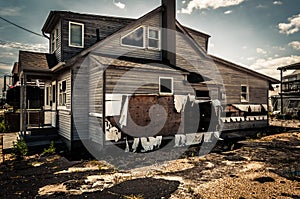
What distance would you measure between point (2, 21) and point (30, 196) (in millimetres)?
17688

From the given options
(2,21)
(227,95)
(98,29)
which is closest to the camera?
(98,29)

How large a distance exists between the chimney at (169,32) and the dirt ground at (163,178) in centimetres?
705

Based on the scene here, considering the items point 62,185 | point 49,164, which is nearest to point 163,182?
point 62,185

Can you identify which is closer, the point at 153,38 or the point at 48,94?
the point at 153,38

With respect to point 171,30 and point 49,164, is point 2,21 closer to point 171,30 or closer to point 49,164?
point 171,30

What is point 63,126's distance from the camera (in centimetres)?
1128

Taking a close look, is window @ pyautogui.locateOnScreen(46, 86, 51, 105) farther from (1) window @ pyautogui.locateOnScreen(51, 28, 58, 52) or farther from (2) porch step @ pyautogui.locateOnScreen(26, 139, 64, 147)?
(2) porch step @ pyautogui.locateOnScreen(26, 139, 64, 147)

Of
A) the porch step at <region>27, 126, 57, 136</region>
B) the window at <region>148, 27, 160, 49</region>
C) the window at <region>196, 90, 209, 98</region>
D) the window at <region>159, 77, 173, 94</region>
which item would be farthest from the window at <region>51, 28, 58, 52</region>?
the window at <region>196, 90, 209, 98</region>

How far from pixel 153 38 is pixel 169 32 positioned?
4.03 ft

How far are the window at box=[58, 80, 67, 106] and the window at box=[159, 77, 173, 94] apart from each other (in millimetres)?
5248

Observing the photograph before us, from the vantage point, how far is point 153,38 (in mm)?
13688

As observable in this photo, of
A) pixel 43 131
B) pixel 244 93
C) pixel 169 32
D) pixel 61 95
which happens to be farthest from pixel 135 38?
pixel 244 93

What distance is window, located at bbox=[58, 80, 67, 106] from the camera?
1143 centimetres

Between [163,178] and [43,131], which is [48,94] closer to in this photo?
[43,131]
